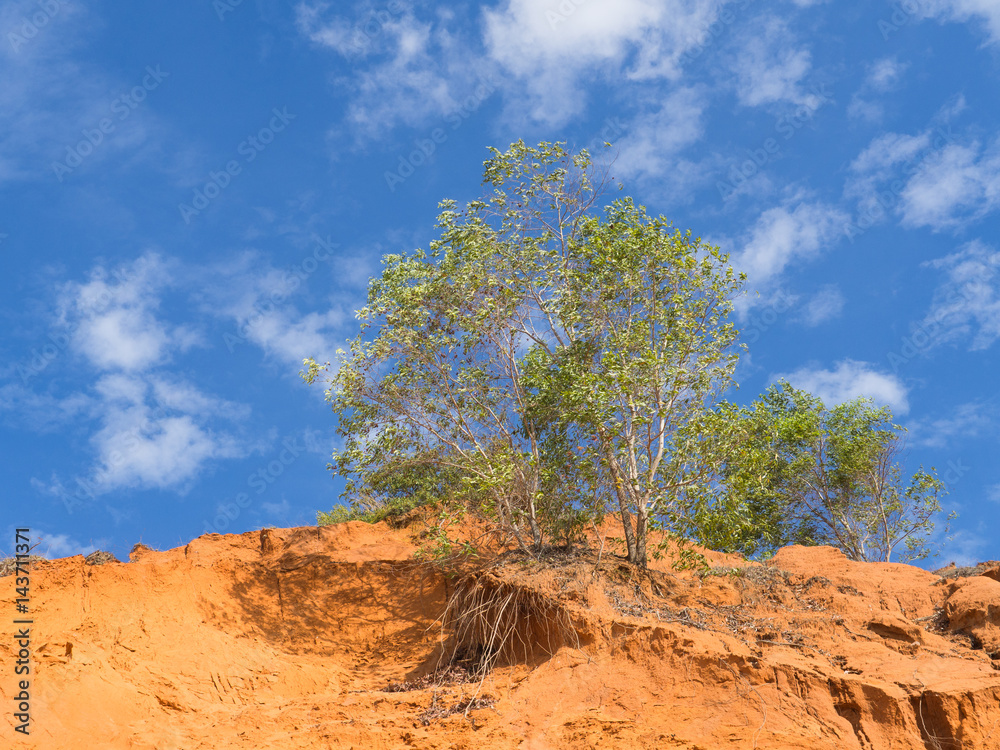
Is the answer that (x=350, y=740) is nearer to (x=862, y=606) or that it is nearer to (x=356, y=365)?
(x=356, y=365)

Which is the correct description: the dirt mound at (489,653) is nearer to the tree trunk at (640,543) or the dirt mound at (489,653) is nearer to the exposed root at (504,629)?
the exposed root at (504,629)

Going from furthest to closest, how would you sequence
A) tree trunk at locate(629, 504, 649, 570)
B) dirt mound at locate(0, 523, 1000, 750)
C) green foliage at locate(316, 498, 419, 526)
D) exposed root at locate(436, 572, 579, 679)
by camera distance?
green foliage at locate(316, 498, 419, 526)
tree trunk at locate(629, 504, 649, 570)
exposed root at locate(436, 572, 579, 679)
dirt mound at locate(0, 523, 1000, 750)

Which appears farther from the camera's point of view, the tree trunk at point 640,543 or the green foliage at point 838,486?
the green foliage at point 838,486

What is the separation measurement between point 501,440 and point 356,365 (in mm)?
3691

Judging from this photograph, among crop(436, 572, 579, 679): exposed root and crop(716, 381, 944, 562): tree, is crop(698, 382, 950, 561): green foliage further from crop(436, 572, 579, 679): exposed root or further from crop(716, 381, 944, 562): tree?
crop(436, 572, 579, 679): exposed root

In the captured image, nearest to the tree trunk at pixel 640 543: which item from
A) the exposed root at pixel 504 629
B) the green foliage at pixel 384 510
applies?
the exposed root at pixel 504 629

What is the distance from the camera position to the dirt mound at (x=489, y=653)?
39.8ft

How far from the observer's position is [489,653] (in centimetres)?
1423

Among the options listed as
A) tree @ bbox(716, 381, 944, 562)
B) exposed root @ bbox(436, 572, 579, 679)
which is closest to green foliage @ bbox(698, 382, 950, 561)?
tree @ bbox(716, 381, 944, 562)

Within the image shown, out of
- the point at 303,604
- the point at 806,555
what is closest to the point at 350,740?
the point at 303,604

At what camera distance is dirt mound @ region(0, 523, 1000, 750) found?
12133 millimetres

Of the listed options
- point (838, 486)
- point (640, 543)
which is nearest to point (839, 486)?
point (838, 486)

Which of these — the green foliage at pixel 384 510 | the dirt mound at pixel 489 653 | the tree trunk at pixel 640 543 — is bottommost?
the dirt mound at pixel 489 653

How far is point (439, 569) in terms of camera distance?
17.4 m
